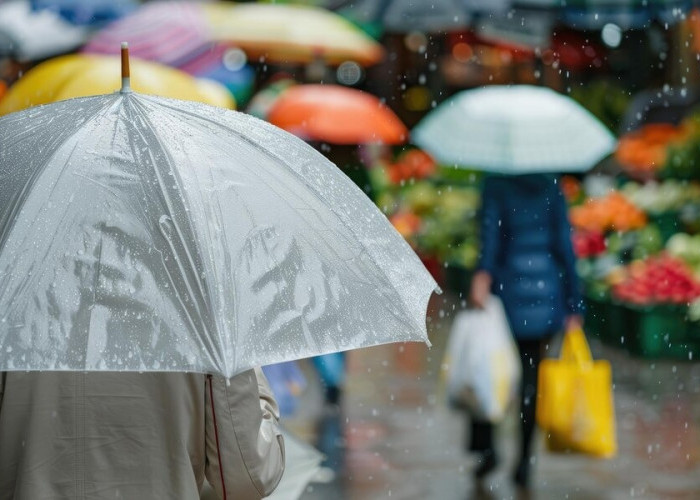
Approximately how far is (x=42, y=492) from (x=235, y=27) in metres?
8.96

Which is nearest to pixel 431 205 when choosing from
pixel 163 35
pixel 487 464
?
pixel 163 35

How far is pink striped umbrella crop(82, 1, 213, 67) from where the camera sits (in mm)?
9398

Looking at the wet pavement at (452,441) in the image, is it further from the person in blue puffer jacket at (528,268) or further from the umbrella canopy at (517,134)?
the umbrella canopy at (517,134)

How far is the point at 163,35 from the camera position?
31.8 ft

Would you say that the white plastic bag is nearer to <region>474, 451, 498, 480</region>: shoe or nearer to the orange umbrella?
<region>474, 451, 498, 480</region>: shoe

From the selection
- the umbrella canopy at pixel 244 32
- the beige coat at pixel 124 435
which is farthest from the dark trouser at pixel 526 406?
the umbrella canopy at pixel 244 32

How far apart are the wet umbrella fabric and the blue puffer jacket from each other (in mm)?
3422

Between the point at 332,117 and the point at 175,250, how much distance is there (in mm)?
6426

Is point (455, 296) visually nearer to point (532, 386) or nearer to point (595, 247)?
point (595, 247)

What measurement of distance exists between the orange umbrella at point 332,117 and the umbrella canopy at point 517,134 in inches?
54.0

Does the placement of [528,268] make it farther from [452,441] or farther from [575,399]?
[452,441]

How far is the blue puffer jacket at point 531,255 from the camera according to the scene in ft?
20.5

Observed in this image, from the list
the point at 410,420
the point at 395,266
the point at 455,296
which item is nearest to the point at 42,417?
the point at 395,266

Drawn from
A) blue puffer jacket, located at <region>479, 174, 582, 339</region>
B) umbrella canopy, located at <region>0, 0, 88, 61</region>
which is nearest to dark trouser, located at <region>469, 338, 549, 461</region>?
blue puffer jacket, located at <region>479, 174, 582, 339</region>
